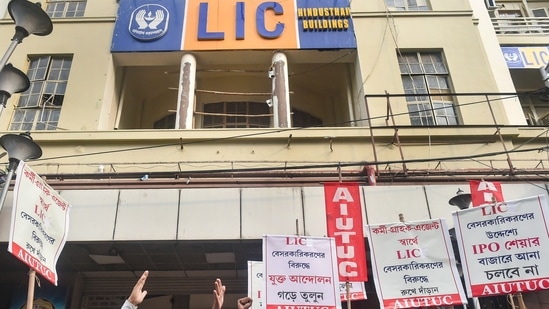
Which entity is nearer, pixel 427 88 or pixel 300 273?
pixel 300 273

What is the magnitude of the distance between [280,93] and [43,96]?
6.23 meters

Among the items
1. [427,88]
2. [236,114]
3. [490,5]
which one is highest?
[490,5]

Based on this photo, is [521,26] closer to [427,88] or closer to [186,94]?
[427,88]

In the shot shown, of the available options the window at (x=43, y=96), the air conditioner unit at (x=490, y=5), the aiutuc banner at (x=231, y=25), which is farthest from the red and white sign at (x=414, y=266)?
the air conditioner unit at (x=490, y=5)

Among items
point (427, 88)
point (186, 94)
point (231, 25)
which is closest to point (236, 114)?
point (186, 94)

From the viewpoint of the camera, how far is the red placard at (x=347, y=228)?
7.27m

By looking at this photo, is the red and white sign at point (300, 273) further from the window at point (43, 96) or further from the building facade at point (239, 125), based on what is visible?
the window at point (43, 96)

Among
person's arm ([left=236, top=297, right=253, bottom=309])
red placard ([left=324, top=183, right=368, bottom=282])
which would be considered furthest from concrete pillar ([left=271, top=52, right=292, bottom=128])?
person's arm ([left=236, top=297, right=253, bottom=309])

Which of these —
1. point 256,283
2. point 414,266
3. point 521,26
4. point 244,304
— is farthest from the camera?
point 521,26

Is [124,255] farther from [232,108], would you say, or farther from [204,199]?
[232,108]

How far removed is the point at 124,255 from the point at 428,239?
6016mm

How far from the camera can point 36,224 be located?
721 centimetres

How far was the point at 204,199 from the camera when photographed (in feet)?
29.6

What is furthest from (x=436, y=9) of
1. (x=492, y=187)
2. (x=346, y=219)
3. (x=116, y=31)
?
(x=116, y=31)
